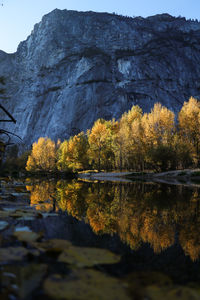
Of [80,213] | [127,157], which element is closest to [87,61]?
[127,157]

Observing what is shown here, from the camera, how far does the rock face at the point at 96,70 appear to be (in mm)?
69750

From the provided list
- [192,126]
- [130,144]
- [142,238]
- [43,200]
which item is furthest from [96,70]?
[142,238]

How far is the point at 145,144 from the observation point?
31.3 meters

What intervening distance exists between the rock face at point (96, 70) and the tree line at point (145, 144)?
32.0m

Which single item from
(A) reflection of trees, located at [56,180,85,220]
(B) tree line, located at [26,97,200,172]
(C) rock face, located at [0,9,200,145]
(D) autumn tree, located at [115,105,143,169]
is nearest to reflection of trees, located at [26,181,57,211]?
(A) reflection of trees, located at [56,180,85,220]

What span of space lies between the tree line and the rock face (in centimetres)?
3201

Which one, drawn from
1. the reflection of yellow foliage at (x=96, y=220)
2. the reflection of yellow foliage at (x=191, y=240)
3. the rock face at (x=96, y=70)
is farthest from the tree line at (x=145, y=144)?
the rock face at (x=96, y=70)

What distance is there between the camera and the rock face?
229 ft

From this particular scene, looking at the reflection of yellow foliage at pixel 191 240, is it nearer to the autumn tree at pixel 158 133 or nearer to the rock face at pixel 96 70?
the autumn tree at pixel 158 133

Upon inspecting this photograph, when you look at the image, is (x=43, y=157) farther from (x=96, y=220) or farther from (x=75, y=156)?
(x=96, y=220)

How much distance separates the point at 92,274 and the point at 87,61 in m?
82.6

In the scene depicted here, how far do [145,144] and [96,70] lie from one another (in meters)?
53.0

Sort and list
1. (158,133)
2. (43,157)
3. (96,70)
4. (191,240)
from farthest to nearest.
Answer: (96,70) < (43,157) < (158,133) < (191,240)

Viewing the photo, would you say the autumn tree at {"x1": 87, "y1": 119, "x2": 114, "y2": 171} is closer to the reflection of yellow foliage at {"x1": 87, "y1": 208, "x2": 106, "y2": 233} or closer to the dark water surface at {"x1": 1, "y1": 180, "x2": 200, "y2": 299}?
the reflection of yellow foliage at {"x1": 87, "y1": 208, "x2": 106, "y2": 233}
